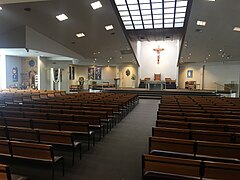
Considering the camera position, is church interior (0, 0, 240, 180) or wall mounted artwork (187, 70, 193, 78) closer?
church interior (0, 0, 240, 180)

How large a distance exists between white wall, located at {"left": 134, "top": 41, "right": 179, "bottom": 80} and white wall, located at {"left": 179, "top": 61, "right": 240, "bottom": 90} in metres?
1.63

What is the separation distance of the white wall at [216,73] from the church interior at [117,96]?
96 mm

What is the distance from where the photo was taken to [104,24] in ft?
38.8

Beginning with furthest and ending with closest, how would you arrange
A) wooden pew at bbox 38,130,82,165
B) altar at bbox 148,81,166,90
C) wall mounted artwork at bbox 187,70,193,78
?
wall mounted artwork at bbox 187,70,193,78 < altar at bbox 148,81,166,90 < wooden pew at bbox 38,130,82,165

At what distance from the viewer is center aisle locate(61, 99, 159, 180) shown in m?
2.87

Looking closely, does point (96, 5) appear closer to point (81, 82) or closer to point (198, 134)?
point (198, 134)

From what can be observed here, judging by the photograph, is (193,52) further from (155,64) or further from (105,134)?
(105,134)

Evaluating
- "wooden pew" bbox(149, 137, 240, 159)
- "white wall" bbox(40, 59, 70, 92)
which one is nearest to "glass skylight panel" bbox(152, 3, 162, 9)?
Answer: "white wall" bbox(40, 59, 70, 92)

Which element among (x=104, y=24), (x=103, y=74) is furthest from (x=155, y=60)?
(x=104, y=24)

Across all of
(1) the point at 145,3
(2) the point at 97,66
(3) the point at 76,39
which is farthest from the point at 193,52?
(2) the point at 97,66

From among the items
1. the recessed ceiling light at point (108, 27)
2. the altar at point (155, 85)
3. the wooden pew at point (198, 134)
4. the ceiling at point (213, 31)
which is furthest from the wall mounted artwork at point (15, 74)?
the wooden pew at point (198, 134)

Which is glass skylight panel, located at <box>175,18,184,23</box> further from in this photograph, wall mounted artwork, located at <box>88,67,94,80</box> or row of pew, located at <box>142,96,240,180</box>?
wall mounted artwork, located at <box>88,67,94,80</box>

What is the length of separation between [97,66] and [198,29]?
14.5 m

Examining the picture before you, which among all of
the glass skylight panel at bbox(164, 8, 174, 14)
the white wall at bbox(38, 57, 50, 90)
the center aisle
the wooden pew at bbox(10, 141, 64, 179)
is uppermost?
the glass skylight panel at bbox(164, 8, 174, 14)
